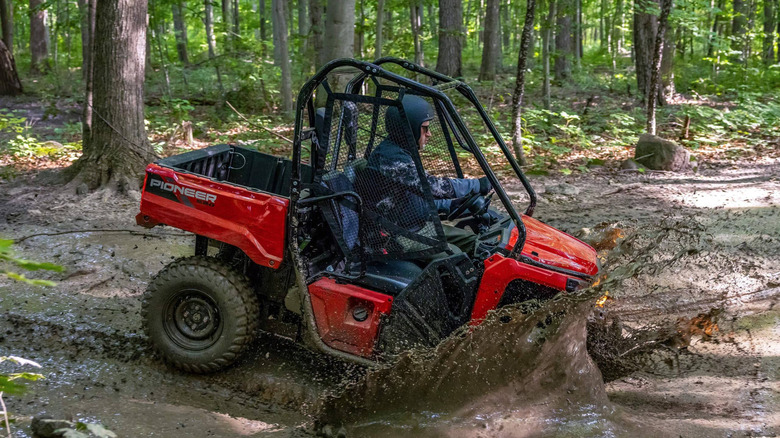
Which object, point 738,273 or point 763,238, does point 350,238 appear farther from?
point 763,238

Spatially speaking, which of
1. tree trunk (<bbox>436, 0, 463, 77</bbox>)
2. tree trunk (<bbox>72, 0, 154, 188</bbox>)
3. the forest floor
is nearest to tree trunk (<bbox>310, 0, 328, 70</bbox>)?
tree trunk (<bbox>436, 0, 463, 77</bbox>)

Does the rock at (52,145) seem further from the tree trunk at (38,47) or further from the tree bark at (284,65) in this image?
the tree trunk at (38,47)

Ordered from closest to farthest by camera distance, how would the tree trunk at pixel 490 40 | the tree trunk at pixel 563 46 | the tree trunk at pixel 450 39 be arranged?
1. the tree trunk at pixel 450 39
2. the tree trunk at pixel 490 40
3. the tree trunk at pixel 563 46

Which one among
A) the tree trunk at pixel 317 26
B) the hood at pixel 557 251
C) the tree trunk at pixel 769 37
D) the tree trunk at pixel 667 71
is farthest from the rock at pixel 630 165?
the tree trunk at pixel 769 37

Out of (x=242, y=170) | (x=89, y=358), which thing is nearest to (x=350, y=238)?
(x=242, y=170)

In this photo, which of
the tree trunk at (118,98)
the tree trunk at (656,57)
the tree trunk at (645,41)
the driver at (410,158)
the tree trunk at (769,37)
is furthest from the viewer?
the tree trunk at (769,37)

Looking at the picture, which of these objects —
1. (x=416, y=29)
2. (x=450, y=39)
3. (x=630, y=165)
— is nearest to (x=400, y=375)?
(x=630, y=165)

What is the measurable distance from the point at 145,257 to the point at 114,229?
73cm

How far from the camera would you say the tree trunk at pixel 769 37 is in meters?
18.2

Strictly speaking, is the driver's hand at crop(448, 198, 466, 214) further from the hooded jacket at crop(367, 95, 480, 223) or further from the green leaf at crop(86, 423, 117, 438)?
the green leaf at crop(86, 423, 117, 438)

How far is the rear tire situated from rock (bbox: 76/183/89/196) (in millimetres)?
3797

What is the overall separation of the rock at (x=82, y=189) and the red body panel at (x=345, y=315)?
4.59 metres

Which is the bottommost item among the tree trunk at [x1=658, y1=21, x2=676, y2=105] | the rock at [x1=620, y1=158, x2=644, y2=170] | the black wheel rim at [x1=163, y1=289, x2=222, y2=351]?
the black wheel rim at [x1=163, y1=289, x2=222, y2=351]

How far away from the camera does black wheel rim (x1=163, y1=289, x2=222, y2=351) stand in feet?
12.6
